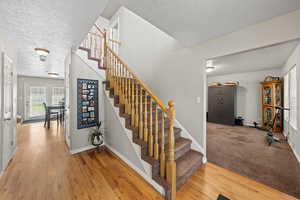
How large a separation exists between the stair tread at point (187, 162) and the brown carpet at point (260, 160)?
17.2 inches

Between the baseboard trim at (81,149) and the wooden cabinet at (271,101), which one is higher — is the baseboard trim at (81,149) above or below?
below

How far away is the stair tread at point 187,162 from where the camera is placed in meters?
1.71

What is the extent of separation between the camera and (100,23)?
197 inches

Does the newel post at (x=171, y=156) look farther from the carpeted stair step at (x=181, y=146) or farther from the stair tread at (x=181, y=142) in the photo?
the stair tread at (x=181, y=142)

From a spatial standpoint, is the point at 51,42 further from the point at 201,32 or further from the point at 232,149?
the point at 232,149

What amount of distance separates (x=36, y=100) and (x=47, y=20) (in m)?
7.21

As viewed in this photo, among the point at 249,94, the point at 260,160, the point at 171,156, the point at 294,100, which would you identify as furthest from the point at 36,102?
the point at 249,94

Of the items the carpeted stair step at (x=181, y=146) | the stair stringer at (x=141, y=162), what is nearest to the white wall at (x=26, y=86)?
the stair stringer at (x=141, y=162)

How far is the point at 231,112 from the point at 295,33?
4320 mm

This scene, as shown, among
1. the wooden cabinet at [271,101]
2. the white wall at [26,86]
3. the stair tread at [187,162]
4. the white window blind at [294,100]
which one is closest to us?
the stair tread at [187,162]

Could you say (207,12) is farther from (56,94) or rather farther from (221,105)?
(56,94)

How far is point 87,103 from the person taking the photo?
2.84m

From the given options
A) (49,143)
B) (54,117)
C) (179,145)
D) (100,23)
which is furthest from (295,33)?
(54,117)

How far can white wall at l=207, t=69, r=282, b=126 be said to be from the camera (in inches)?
186
